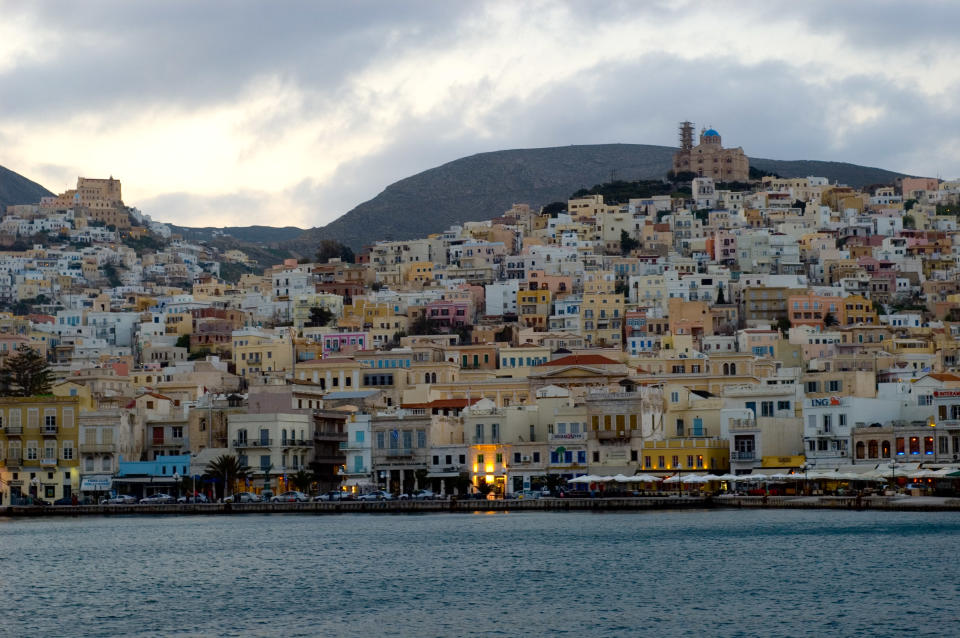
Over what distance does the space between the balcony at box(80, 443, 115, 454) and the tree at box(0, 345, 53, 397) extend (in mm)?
14284

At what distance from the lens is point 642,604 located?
174 ft

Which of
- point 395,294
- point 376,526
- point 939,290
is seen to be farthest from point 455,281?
point 376,526

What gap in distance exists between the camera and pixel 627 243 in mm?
183875

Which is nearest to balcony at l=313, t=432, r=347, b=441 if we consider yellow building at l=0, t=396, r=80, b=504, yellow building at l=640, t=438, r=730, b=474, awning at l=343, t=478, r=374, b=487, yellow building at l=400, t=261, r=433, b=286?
awning at l=343, t=478, r=374, b=487

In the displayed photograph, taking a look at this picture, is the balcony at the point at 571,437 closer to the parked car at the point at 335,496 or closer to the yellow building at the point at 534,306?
the parked car at the point at 335,496

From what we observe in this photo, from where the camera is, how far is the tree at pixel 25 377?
116000 millimetres

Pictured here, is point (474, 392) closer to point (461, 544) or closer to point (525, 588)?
point (461, 544)

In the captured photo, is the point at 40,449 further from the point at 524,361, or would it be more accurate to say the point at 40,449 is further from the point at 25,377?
the point at 524,361

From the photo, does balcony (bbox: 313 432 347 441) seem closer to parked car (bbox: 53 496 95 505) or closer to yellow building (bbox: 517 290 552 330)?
parked car (bbox: 53 496 95 505)

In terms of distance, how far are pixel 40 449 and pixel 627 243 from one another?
315 feet

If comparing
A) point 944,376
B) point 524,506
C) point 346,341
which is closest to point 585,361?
point 944,376

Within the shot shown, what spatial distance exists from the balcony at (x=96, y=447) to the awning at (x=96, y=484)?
1.54 m

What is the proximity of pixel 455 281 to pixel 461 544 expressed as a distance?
3795 inches

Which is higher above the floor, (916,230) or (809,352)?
(916,230)
